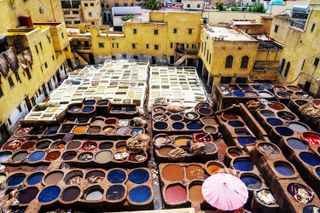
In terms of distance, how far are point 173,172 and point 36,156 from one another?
37.7 feet

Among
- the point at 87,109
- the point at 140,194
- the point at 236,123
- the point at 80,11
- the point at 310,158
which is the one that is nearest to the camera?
the point at 140,194

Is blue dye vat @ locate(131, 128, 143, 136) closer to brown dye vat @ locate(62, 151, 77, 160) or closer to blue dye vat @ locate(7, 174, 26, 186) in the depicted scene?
brown dye vat @ locate(62, 151, 77, 160)

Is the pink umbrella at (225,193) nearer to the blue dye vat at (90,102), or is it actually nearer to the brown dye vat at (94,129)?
the brown dye vat at (94,129)

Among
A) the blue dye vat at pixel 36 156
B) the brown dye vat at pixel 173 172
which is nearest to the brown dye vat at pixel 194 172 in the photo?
A: the brown dye vat at pixel 173 172

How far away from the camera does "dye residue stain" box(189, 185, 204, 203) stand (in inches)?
585

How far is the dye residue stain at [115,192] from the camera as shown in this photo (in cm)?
1488

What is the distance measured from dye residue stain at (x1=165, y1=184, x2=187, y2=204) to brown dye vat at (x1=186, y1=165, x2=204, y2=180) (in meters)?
1.22

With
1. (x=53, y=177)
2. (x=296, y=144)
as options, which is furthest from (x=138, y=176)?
(x=296, y=144)

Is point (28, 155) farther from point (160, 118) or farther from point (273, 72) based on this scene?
point (273, 72)

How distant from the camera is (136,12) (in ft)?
194

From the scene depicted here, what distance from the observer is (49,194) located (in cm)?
1502

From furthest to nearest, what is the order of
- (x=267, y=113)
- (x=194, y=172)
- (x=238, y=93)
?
(x=238, y=93), (x=267, y=113), (x=194, y=172)

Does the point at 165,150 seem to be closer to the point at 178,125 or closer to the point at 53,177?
the point at 178,125

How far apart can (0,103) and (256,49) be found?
1139 inches
